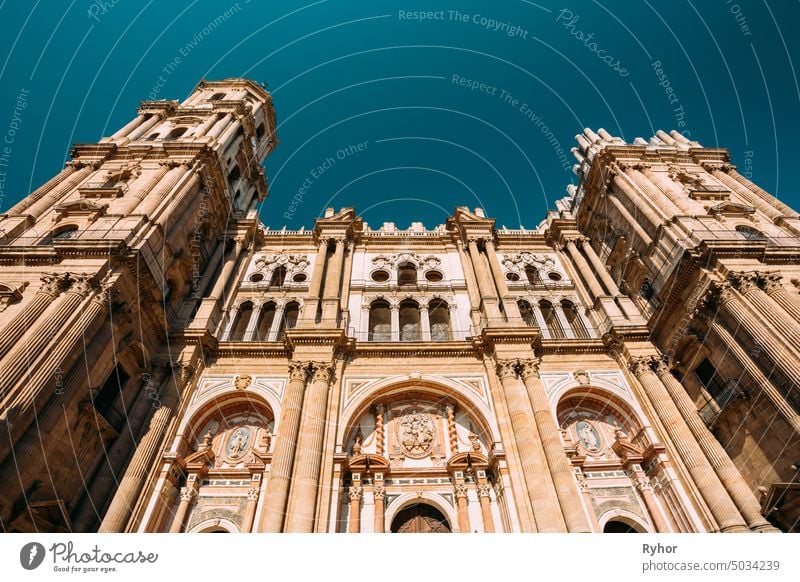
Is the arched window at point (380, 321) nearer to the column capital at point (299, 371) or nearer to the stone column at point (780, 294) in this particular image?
the column capital at point (299, 371)

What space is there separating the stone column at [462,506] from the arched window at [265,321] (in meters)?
11.4

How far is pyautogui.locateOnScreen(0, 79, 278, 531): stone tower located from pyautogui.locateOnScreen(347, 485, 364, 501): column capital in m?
7.01

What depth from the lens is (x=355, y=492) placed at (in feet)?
51.3

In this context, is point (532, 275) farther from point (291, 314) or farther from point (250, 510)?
point (250, 510)

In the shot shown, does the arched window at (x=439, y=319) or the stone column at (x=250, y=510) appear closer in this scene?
the stone column at (x=250, y=510)

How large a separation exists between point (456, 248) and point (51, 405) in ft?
67.6

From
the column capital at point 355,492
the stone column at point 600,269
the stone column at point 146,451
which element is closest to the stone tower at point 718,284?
the stone column at point 600,269

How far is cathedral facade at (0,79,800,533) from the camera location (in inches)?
545

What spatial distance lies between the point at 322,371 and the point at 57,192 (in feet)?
51.0

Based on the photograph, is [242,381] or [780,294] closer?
[780,294]

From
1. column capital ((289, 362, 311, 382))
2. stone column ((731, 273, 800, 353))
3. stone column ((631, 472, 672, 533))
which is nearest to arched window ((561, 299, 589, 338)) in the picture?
stone column ((631, 472, 672, 533))

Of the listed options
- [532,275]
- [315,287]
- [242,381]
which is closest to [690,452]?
[532,275]

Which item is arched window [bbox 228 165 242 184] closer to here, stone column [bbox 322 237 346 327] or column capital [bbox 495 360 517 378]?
stone column [bbox 322 237 346 327]

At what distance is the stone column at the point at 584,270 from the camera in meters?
22.6
